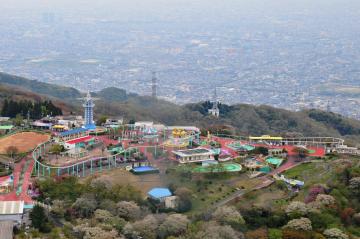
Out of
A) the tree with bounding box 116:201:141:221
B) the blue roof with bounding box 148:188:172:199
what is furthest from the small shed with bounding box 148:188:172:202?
the tree with bounding box 116:201:141:221

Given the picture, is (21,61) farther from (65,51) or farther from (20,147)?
(20,147)

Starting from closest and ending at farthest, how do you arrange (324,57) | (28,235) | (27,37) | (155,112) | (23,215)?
(28,235) → (23,215) → (155,112) → (324,57) → (27,37)

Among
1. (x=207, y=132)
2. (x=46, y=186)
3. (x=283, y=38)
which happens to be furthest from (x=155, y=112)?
(x=283, y=38)

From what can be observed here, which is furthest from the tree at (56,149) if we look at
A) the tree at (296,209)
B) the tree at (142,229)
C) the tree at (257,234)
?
the tree at (296,209)

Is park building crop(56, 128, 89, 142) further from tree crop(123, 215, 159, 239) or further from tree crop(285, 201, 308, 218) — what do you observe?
tree crop(285, 201, 308, 218)

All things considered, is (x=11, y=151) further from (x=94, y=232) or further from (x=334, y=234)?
(x=334, y=234)

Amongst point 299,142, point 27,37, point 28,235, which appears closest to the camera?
point 28,235

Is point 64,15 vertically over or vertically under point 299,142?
over
